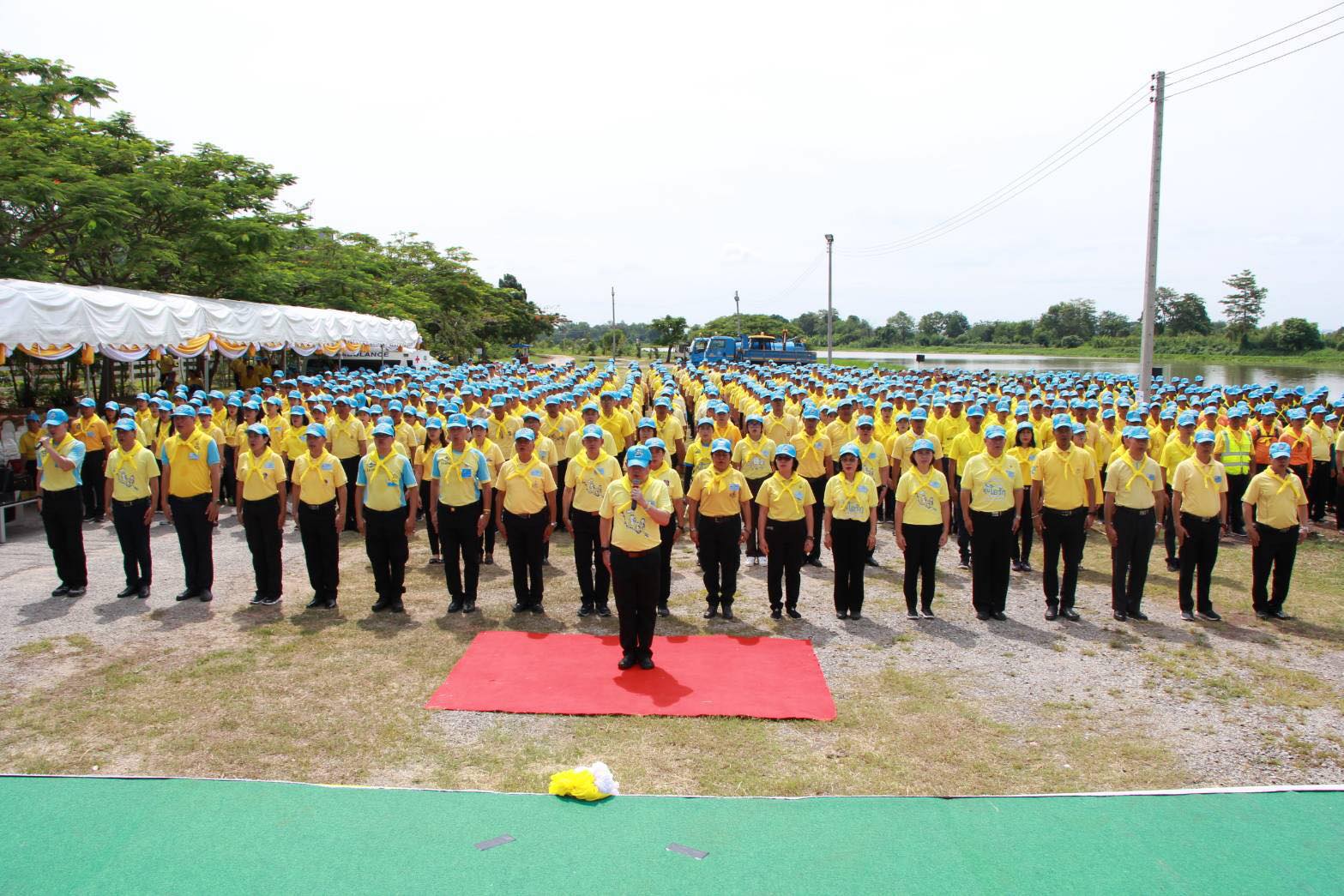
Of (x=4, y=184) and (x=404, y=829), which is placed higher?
(x=4, y=184)

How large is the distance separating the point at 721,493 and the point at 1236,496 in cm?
734

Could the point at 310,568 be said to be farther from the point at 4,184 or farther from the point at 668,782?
the point at 4,184

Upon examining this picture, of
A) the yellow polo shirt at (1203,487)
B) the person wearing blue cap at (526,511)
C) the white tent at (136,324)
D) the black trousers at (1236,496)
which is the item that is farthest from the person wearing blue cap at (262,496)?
the black trousers at (1236,496)

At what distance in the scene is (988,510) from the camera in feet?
24.3

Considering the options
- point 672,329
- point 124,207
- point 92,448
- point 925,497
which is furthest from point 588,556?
point 672,329

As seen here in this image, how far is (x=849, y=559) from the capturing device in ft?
24.7

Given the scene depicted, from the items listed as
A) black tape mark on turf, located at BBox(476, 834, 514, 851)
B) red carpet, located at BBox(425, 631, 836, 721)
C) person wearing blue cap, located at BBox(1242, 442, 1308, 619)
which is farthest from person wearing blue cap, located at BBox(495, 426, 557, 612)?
person wearing blue cap, located at BBox(1242, 442, 1308, 619)

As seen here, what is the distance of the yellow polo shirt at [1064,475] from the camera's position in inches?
292

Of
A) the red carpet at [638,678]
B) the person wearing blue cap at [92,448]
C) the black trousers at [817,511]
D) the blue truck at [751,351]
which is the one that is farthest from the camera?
the blue truck at [751,351]

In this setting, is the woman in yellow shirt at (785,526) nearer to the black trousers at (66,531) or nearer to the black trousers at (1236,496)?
the black trousers at (1236,496)

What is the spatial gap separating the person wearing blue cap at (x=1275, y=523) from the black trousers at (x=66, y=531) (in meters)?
10.3

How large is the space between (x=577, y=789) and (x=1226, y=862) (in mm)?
3070

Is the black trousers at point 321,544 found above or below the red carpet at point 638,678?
above

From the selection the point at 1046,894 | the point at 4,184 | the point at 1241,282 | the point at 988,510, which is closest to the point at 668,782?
the point at 1046,894
